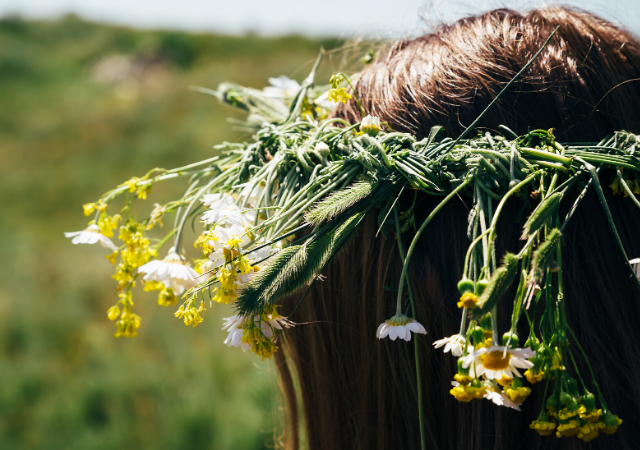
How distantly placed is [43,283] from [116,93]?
5.21m

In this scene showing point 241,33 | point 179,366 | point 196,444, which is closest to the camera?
point 196,444

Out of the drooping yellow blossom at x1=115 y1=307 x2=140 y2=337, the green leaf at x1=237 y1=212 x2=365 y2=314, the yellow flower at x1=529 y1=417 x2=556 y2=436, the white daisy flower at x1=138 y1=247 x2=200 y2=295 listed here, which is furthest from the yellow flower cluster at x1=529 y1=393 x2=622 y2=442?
the drooping yellow blossom at x1=115 y1=307 x2=140 y2=337

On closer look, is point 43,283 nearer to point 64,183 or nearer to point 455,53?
point 64,183

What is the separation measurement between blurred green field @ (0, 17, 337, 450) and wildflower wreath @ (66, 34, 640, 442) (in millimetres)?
325

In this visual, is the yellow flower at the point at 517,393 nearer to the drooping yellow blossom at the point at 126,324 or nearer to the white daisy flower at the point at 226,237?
the white daisy flower at the point at 226,237

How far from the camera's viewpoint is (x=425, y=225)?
54cm

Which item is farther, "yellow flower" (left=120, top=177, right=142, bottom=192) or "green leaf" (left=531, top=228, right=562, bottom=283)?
"yellow flower" (left=120, top=177, right=142, bottom=192)

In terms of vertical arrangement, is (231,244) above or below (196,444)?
above

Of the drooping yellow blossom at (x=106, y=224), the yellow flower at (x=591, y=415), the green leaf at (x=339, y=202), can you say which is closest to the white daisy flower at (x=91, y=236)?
the drooping yellow blossom at (x=106, y=224)

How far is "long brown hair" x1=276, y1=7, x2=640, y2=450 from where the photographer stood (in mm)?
632

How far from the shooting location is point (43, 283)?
407 cm

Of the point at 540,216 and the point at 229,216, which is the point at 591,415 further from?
the point at 229,216

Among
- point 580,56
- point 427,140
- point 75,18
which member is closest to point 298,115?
point 427,140

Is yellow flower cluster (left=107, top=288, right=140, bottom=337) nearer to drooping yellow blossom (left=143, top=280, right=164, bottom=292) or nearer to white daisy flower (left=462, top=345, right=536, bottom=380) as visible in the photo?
drooping yellow blossom (left=143, top=280, right=164, bottom=292)
